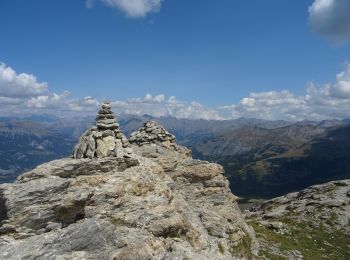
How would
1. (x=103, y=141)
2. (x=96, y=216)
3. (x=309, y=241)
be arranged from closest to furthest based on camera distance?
(x=96, y=216), (x=103, y=141), (x=309, y=241)

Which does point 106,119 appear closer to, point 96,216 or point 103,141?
point 103,141

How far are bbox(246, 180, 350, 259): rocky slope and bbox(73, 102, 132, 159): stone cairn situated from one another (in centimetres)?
2633

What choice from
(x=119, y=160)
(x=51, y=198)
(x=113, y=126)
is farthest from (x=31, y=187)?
(x=113, y=126)

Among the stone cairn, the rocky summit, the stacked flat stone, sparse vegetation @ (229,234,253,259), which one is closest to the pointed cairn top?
the stone cairn

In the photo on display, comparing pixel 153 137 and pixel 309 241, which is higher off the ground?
pixel 153 137

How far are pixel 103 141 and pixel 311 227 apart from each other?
54.8 meters

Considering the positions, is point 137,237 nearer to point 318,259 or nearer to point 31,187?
point 31,187

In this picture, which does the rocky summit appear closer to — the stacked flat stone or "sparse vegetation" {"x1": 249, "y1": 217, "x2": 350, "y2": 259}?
"sparse vegetation" {"x1": 249, "y1": 217, "x2": 350, "y2": 259}

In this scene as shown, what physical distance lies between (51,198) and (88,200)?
3107 mm

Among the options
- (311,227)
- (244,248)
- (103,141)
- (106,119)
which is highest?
(106,119)

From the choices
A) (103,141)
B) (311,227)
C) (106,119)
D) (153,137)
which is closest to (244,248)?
(103,141)

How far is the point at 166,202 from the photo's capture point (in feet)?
116

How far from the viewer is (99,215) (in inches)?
1235

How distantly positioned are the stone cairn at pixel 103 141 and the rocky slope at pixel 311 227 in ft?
86.4
